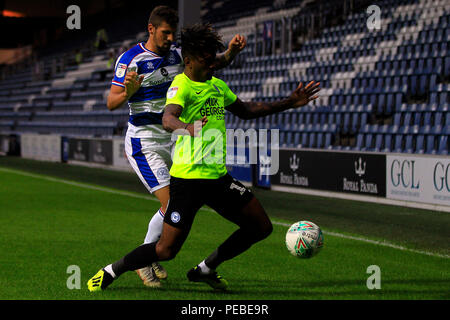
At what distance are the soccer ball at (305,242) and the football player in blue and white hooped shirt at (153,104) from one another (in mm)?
1186

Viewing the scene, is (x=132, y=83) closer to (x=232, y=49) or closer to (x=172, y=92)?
(x=172, y=92)

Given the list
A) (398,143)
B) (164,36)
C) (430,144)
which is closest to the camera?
(164,36)

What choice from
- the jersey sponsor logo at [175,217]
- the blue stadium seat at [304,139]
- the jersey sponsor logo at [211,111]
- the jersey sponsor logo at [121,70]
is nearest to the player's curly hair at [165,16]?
the jersey sponsor logo at [121,70]

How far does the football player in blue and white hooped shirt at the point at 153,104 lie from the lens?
5.76 m

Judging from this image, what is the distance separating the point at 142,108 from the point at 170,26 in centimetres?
77

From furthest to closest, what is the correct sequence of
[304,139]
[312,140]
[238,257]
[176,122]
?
[304,139]
[312,140]
[238,257]
[176,122]

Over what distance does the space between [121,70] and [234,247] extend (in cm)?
180

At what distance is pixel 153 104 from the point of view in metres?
5.92

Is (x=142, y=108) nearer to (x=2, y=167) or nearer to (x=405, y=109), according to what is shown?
(x=405, y=109)

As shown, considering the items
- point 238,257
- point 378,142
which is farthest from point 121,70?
point 378,142

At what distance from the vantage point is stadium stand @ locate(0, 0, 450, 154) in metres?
15.9

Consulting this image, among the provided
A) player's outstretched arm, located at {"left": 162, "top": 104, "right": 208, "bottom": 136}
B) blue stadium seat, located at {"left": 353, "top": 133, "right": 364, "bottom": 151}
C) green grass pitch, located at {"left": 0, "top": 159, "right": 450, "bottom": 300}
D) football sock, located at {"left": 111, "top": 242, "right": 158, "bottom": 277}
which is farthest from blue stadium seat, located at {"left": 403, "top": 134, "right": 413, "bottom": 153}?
player's outstretched arm, located at {"left": 162, "top": 104, "right": 208, "bottom": 136}

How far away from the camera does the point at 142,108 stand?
5.91 meters

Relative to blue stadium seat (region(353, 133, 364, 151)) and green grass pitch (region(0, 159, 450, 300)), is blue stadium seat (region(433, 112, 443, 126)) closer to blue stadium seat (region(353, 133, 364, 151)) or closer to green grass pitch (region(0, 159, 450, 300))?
blue stadium seat (region(353, 133, 364, 151))
